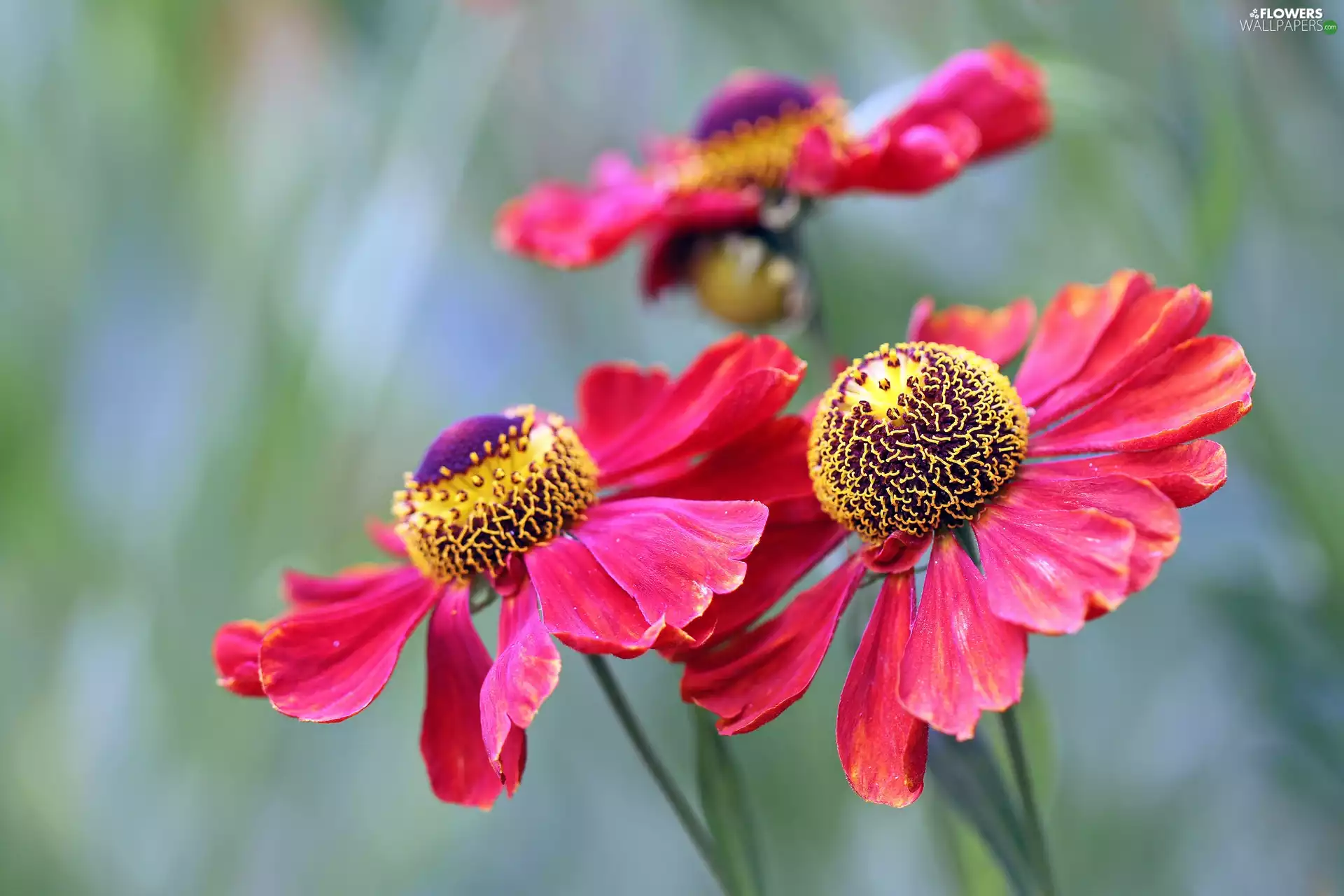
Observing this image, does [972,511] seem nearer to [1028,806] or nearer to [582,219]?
[1028,806]

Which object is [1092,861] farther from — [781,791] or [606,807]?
[606,807]

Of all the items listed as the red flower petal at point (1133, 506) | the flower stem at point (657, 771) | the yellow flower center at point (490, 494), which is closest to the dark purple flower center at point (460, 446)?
the yellow flower center at point (490, 494)

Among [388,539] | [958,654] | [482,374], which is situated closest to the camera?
[958,654]

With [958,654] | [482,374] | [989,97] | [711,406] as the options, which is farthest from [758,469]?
[482,374]

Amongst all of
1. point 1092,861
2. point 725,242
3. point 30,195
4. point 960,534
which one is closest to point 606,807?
Result: point 1092,861

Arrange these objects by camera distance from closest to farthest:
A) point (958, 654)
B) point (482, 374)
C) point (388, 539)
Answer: point (958, 654), point (388, 539), point (482, 374)

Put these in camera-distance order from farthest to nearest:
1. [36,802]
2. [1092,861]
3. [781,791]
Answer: [36,802] → [781,791] → [1092,861]

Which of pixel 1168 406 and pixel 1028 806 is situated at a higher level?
pixel 1168 406
